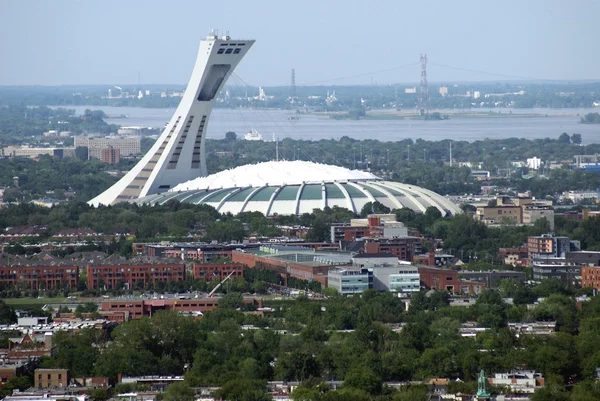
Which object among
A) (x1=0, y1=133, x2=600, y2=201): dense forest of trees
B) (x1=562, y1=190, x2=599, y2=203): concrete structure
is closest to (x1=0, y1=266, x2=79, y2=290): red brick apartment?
(x1=0, y1=133, x2=600, y2=201): dense forest of trees

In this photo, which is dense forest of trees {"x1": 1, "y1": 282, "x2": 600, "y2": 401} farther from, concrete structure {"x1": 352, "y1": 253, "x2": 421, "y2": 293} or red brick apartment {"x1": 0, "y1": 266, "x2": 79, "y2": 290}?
red brick apartment {"x1": 0, "y1": 266, "x2": 79, "y2": 290}

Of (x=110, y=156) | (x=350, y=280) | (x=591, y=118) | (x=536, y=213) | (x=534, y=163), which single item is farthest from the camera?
(x=591, y=118)

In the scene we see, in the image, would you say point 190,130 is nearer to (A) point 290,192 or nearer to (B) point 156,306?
(A) point 290,192

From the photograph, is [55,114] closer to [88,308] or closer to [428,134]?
[428,134]

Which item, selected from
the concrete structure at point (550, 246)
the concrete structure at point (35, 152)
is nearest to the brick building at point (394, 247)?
the concrete structure at point (550, 246)

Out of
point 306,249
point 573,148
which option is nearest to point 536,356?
point 306,249

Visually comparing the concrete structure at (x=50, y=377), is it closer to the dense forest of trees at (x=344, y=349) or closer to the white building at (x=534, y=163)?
the dense forest of trees at (x=344, y=349)

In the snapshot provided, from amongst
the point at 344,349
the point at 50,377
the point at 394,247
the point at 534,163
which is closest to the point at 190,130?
the point at 394,247
